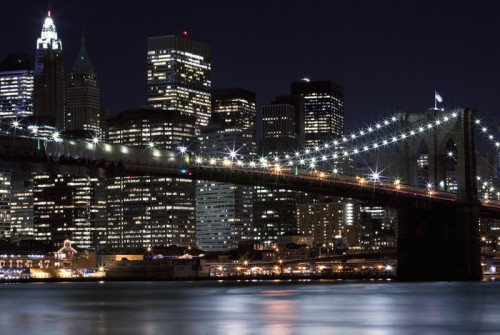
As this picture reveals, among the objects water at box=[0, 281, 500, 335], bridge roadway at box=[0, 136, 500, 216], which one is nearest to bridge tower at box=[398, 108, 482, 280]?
bridge roadway at box=[0, 136, 500, 216]

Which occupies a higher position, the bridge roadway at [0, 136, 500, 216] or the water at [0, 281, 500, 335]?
the bridge roadway at [0, 136, 500, 216]

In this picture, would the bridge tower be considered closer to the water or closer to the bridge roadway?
the bridge roadway

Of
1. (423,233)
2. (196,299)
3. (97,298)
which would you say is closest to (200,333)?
(196,299)

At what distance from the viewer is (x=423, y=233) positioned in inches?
4006

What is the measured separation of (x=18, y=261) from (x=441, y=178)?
75.0 metres

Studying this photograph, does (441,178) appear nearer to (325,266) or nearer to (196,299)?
(196,299)

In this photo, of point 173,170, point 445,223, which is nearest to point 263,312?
point 173,170

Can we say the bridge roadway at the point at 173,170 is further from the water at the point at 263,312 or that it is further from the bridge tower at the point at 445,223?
the water at the point at 263,312

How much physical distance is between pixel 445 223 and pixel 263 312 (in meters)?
41.8

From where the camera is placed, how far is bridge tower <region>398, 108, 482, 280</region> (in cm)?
9888

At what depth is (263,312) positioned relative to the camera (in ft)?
206

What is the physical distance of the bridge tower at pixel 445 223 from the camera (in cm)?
9888

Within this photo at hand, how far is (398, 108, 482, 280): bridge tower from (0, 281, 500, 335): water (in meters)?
10.1

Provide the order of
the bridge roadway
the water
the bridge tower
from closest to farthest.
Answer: the water
the bridge roadway
the bridge tower
